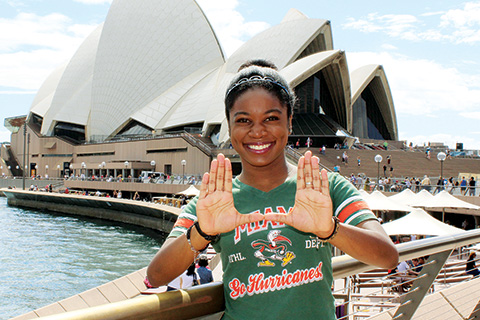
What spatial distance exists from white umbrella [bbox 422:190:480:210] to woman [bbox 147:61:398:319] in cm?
1088

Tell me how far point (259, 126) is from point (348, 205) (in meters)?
0.42

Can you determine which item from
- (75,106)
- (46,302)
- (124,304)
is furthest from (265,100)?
(75,106)

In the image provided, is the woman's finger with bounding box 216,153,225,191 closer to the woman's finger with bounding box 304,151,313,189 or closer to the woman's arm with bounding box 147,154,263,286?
the woman's arm with bounding box 147,154,263,286

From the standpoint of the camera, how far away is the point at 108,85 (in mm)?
40500

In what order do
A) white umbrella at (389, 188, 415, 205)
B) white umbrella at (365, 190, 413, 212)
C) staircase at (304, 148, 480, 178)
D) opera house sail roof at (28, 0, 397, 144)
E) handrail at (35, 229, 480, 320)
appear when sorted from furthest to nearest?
opera house sail roof at (28, 0, 397, 144)
staircase at (304, 148, 480, 178)
white umbrella at (389, 188, 415, 205)
white umbrella at (365, 190, 413, 212)
handrail at (35, 229, 480, 320)

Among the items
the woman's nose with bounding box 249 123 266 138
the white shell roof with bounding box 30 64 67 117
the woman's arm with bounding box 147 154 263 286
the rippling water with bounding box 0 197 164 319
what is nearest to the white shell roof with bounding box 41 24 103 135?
the white shell roof with bounding box 30 64 67 117

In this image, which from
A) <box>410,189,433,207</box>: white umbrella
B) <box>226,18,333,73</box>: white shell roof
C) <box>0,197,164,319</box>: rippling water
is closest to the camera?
<box>0,197,164,319</box>: rippling water

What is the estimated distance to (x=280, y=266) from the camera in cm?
140

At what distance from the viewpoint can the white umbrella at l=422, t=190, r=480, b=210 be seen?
11156mm

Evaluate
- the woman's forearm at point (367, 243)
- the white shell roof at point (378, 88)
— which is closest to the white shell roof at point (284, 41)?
the white shell roof at point (378, 88)

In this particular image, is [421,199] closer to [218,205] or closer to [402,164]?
[218,205]

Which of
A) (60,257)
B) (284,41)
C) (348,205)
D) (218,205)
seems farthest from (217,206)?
(284,41)

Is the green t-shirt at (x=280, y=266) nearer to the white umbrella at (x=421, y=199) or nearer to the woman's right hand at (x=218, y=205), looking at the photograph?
the woman's right hand at (x=218, y=205)

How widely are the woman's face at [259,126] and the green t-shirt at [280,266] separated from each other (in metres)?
0.17
